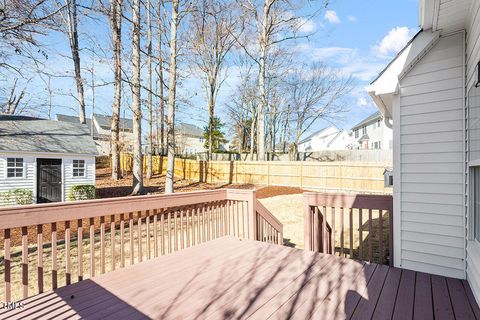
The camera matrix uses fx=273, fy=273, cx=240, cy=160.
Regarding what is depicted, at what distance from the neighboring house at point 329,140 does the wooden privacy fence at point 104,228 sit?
35.5 metres

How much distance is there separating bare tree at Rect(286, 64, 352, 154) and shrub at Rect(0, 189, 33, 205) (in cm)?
1738

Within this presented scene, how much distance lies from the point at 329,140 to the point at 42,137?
36.5 m

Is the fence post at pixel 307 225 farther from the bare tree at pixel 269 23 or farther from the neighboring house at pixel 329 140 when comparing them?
the neighboring house at pixel 329 140

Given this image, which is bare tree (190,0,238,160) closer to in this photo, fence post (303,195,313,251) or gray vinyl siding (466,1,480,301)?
fence post (303,195,313,251)

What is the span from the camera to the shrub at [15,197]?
10547mm

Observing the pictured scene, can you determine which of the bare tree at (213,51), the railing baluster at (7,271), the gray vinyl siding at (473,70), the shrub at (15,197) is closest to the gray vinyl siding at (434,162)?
the gray vinyl siding at (473,70)

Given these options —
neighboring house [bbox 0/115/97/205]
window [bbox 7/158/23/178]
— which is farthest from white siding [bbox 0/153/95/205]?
window [bbox 7/158/23/178]

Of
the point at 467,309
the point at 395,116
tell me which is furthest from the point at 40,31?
the point at 467,309

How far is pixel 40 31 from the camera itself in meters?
6.56

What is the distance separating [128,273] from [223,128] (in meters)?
32.0

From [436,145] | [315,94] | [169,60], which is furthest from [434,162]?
[315,94]

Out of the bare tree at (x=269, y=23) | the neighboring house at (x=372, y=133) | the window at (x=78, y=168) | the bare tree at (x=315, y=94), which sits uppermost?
the bare tree at (x=269, y=23)

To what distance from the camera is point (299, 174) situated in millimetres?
14719

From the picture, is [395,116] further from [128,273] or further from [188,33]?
[188,33]
